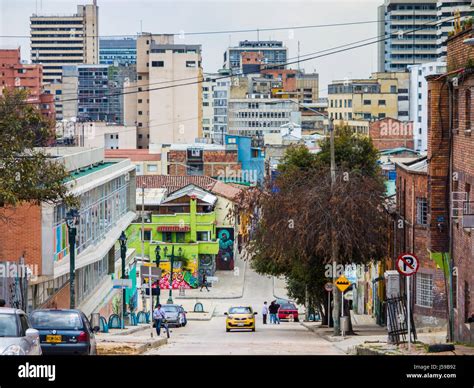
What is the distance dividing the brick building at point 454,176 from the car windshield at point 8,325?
11.3 meters

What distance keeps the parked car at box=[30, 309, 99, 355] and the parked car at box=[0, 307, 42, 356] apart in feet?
12.2

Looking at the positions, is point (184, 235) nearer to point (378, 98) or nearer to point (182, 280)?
point (182, 280)

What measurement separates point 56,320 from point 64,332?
0.46 m

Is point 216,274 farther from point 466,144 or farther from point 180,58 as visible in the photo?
point 180,58

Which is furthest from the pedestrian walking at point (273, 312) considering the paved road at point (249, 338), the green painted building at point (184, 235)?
the green painted building at point (184, 235)

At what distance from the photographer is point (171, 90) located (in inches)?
6673

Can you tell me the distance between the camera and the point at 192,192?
9244 centimetres

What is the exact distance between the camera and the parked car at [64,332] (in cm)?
2191

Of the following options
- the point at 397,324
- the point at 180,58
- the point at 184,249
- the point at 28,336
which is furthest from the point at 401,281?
the point at 180,58

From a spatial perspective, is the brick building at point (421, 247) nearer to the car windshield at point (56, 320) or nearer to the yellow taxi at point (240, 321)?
the yellow taxi at point (240, 321)

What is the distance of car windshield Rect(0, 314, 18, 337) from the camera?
17.4 m

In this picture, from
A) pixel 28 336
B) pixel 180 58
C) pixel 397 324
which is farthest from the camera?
pixel 180 58
